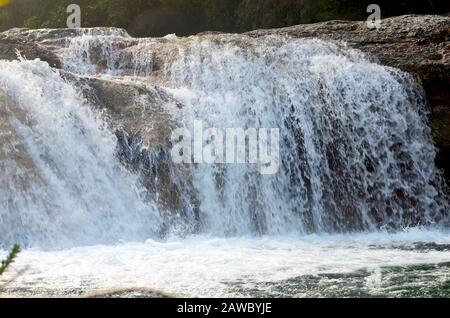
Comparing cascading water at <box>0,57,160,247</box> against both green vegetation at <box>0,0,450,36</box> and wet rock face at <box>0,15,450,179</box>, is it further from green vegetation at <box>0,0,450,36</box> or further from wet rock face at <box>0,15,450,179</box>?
green vegetation at <box>0,0,450,36</box>

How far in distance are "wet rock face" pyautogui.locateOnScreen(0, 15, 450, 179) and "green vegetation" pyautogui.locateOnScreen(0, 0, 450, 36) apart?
6754 millimetres

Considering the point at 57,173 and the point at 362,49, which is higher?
the point at 362,49

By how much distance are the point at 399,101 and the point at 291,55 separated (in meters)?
1.94

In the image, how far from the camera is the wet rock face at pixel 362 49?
975 cm

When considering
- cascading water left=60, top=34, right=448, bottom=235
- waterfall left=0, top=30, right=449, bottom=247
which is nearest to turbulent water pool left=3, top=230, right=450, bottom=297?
waterfall left=0, top=30, right=449, bottom=247

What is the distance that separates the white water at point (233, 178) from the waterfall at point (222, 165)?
0.07 ft

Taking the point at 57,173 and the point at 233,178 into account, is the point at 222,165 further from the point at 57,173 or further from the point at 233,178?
the point at 57,173

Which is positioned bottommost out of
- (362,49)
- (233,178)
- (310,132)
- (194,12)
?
(233,178)

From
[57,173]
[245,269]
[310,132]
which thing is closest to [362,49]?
[310,132]

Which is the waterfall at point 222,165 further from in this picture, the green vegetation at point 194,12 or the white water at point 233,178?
the green vegetation at point 194,12

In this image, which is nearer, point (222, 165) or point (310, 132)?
point (222, 165)

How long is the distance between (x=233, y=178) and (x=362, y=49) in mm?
3872

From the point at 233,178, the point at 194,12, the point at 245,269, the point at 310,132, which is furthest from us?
the point at 194,12

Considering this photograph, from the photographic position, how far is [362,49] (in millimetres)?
11625
